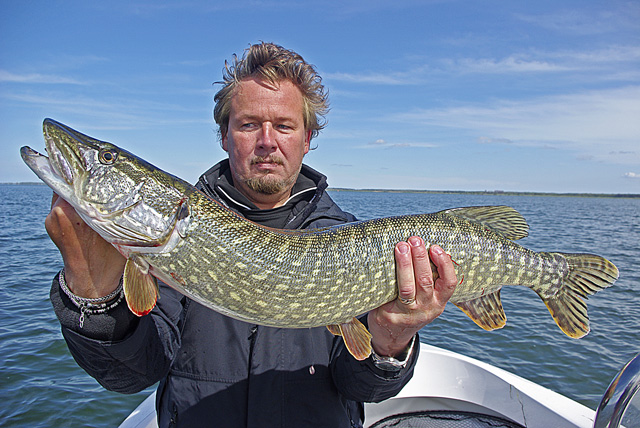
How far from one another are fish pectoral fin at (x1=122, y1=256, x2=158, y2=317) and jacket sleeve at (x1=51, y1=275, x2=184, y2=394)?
152 millimetres

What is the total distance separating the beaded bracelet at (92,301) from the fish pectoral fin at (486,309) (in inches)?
75.2

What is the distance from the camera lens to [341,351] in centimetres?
249

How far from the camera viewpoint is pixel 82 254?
189cm

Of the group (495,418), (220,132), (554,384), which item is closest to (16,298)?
(220,132)

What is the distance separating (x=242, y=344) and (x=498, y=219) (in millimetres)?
1714

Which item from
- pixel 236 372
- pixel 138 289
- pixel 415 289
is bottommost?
pixel 236 372

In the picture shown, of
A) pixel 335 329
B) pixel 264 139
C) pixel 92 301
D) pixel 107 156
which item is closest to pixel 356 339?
pixel 335 329

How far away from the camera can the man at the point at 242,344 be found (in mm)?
1941

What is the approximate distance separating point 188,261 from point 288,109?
4.60ft

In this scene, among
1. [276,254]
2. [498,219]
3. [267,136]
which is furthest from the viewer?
[267,136]

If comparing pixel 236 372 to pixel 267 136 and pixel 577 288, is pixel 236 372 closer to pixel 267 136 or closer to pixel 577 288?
pixel 267 136

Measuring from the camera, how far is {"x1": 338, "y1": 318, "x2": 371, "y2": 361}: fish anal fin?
2.23 meters

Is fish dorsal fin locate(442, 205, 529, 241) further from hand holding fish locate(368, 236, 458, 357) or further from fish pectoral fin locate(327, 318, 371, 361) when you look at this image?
fish pectoral fin locate(327, 318, 371, 361)

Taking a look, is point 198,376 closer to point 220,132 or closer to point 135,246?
point 135,246
